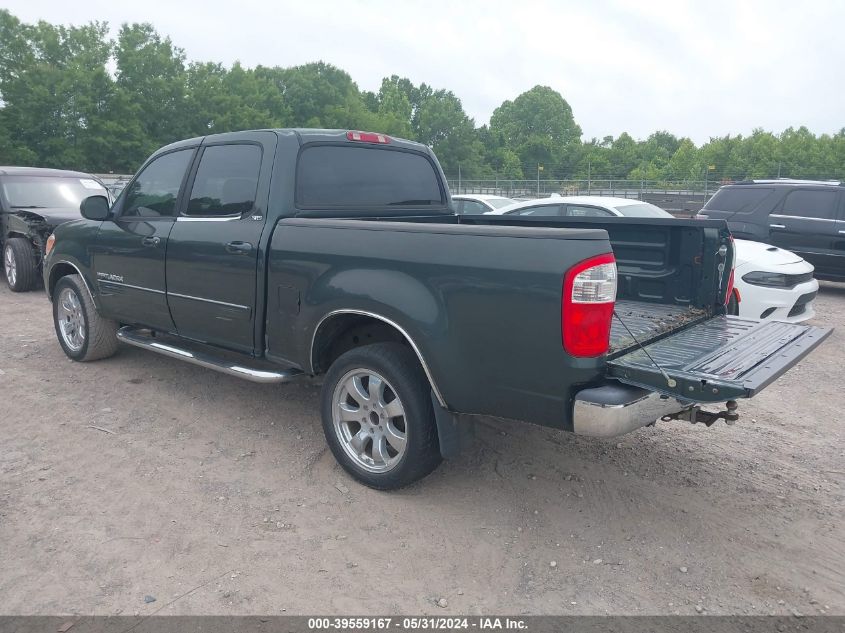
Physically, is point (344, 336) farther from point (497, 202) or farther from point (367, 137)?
point (497, 202)

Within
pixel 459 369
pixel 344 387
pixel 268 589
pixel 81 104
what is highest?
pixel 81 104

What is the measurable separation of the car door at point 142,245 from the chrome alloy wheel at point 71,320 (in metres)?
0.57

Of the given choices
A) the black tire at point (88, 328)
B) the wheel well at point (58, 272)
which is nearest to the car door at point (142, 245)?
the black tire at point (88, 328)

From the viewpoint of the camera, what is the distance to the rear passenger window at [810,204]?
32.9 feet

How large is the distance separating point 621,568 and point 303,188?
9.24 ft

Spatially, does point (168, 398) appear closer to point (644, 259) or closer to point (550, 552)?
point (550, 552)

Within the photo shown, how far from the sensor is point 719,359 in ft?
10.4

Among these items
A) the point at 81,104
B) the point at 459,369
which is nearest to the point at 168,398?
the point at 459,369

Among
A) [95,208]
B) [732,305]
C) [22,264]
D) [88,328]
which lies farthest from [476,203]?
[732,305]

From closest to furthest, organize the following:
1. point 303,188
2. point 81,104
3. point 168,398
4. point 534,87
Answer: point 303,188 < point 168,398 < point 81,104 < point 534,87

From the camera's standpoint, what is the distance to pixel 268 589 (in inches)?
115

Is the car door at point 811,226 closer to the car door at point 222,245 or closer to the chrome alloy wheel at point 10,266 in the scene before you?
the car door at point 222,245

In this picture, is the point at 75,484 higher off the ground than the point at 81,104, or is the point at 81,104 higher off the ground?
the point at 81,104

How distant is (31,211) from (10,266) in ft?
3.19
